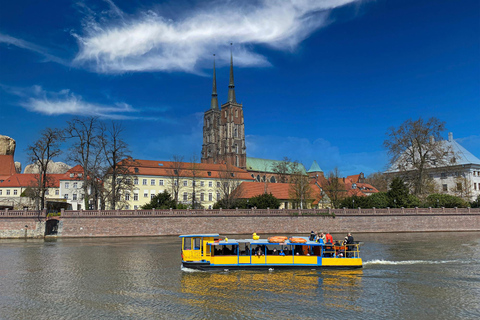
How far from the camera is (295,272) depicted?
3077cm

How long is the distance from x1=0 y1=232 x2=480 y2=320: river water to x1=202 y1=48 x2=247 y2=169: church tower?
4745 inches

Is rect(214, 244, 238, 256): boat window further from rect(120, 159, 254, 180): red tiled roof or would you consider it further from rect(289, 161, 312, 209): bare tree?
rect(120, 159, 254, 180): red tiled roof

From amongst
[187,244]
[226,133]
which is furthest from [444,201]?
[226,133]

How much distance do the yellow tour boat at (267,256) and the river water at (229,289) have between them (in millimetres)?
829

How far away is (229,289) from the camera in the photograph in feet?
82.4

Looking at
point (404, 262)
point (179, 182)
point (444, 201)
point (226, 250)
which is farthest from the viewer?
point (179, 182)

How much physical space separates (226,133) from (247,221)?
338 ft

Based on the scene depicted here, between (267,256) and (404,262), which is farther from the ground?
(267,256)

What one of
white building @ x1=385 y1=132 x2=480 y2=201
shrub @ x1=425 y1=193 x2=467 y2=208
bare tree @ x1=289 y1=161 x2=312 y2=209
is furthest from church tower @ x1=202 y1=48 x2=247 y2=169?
shrub @ x1=425 y1=193 x2=467 y2=208

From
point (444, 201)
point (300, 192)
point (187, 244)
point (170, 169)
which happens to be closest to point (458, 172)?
point (444, 201)

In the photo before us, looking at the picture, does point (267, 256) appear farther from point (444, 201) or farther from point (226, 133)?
point (226, 133)

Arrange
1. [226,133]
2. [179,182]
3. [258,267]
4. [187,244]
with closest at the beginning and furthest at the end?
[258,267] → [187,244] → [179,182] → [226,133]

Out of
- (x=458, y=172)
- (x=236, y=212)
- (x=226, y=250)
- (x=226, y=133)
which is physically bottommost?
(x=226, y=250)

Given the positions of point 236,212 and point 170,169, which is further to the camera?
point 170,169
